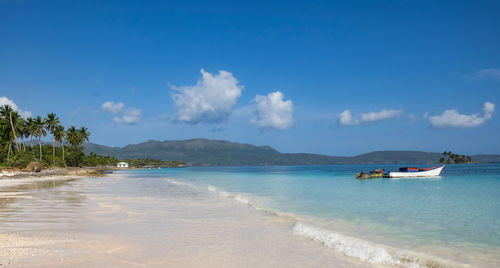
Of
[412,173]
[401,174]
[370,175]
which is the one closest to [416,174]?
[412,173]

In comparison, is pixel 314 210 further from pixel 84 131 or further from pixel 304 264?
pixel 84 131

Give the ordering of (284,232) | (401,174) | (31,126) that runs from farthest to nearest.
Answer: (31,126) < (401,174) < (284,232)

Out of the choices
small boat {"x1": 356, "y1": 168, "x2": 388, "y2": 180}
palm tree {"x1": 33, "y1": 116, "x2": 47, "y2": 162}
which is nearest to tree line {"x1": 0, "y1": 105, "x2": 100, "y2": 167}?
palm tree {"x1": 33, "y1": 116, "x2": 47, "y2": 162}

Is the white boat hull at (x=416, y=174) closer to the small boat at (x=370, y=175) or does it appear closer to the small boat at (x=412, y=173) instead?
the small boat at (x=412, y=173)

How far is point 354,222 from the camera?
14.1 m

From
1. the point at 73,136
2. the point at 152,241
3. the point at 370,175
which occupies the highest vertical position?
the point at 73,136

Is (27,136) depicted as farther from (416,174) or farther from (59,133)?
(416,174)

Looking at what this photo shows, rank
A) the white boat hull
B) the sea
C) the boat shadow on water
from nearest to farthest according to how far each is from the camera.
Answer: the sea
the boat shadow on water
the white boat hull

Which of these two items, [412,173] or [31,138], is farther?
[31,138]

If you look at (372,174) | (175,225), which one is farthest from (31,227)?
(372,174)

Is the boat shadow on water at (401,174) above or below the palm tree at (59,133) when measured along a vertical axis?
below

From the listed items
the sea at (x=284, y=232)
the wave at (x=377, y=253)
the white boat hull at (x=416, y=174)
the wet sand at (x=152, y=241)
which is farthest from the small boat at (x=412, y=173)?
the wave at (x=377, y=253)

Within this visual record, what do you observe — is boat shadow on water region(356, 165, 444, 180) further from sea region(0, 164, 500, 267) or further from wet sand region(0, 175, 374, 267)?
wet sand region(0, 175, 374, 267)

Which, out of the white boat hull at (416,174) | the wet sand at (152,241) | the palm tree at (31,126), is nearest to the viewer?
the wet sand at (152,241)
